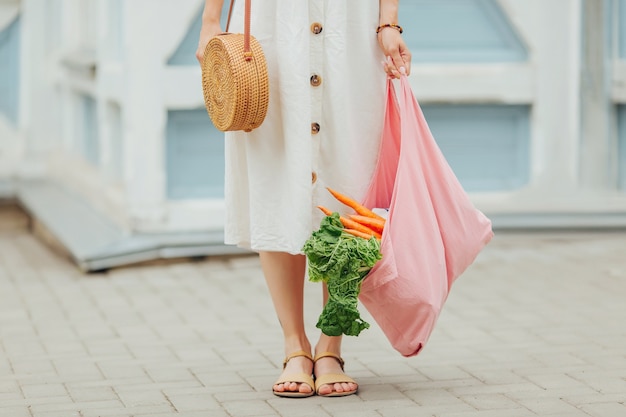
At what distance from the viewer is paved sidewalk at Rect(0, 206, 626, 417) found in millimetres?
3922

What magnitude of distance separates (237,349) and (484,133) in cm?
266

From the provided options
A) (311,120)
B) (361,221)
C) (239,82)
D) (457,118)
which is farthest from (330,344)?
(457,118)

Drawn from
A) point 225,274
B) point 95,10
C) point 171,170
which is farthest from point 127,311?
point 95,10

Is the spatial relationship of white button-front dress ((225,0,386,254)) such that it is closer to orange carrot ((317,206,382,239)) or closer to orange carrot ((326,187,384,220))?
orange carrot ((326,187,384,220))

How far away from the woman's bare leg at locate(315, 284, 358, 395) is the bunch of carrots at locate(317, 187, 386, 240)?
1.25 feet

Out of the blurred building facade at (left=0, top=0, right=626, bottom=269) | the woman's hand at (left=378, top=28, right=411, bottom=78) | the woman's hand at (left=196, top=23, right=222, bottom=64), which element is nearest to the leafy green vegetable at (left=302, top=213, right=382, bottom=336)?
the woman's hand at (left=378, top=28, right=411, bottom=78)

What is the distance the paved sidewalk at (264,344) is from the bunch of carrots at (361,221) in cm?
51

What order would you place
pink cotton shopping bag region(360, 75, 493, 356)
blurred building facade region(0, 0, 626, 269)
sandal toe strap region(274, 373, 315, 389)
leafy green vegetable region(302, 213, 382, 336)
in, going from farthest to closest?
blurred building facade region(0, 0, 626, 269) < sandal toe strap region(274, 373, 315, 389) < pink cotton shopping bag region(360, 75, 493, 356) < leafy green vegetable region(302, 213, 382, 336)

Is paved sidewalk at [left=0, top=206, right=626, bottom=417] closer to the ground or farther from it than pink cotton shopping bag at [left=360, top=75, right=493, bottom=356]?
closer to the ground

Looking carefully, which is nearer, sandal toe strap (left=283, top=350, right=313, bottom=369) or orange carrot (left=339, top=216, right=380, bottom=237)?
orange carrot (left=339, top=216, right=380, bottom=237)

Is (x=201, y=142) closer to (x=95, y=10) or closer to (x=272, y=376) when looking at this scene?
(x=95, y=10)

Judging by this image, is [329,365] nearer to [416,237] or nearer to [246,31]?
[416,237]

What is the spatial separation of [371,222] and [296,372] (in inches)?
22.0

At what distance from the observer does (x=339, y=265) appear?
3615 millimetres
